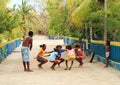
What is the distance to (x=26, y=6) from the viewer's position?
232ft

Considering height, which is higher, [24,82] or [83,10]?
[83,10]

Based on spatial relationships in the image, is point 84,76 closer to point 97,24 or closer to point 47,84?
point 47,84

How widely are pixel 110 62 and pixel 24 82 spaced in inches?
245

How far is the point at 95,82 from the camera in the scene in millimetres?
13008

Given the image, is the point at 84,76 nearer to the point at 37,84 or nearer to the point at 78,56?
the point at 37,84

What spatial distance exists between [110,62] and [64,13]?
2043 cm

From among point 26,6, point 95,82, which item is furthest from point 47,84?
point 26,6

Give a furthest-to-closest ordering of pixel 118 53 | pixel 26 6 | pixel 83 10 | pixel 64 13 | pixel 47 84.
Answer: pixel 26 6, pixel 64 13, pixel 83 10, pixel 118 53, pixel 47 84

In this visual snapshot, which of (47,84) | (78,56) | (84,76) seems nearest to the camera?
(47,84)

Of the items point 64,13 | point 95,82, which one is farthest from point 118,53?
point 64,13

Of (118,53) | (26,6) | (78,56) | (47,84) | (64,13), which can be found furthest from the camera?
(26,6)

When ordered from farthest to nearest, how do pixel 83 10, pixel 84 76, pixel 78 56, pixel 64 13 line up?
1. pixel 64 13
2. pixel 83 10
3. pixel 78 56
4. pixel 84 76

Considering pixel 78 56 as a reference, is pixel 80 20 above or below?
above

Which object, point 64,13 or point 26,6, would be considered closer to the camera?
point 64,13
